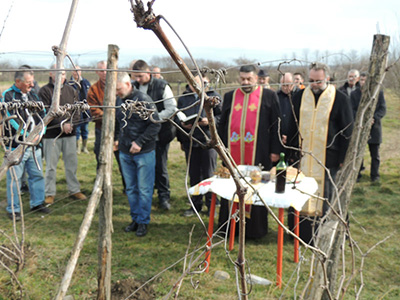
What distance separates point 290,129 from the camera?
4.75 m

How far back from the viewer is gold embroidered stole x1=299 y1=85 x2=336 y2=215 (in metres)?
4.35

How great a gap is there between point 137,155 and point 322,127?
220cm

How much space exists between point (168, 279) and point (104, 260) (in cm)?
114

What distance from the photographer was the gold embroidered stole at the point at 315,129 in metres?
4.35

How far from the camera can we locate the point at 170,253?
439cm

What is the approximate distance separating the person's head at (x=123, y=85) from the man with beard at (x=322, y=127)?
1.97m

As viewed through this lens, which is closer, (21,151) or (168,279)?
(21,151)

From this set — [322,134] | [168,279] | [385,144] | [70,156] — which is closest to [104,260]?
[168,279]

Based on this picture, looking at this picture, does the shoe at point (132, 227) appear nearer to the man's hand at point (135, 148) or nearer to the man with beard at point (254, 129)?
the man's hand at point (135, 148)

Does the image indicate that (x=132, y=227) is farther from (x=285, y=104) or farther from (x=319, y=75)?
(x=285, y=104)

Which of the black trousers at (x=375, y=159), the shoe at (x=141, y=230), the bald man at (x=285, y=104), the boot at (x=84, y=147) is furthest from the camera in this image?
the boot at (x=84, y=147)

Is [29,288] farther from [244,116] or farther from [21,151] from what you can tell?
[244,116]

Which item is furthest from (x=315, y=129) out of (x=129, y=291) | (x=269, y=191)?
(x=129, y=291)

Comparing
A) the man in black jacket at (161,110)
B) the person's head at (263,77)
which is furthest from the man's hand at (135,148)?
the person's head at (263,77)
